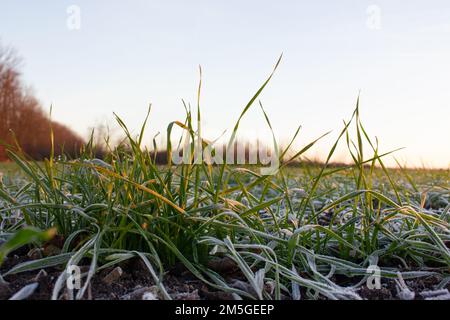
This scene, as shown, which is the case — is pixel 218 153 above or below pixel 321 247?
above

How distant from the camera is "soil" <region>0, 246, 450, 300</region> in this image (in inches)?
41.2

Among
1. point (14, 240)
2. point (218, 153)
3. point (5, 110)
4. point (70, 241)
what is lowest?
point (70, 241)

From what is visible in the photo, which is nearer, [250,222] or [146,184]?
[146,184]

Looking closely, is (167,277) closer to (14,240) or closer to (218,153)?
(218,153)

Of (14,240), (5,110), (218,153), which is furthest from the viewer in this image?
(5,110)

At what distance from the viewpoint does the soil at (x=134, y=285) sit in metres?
1.05

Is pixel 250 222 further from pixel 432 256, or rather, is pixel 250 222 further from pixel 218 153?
pixel 432 256

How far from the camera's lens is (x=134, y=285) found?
112 centimetres

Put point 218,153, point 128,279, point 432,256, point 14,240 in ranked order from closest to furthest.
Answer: point 14,240
point 128,279
point 218,153
point 432,256

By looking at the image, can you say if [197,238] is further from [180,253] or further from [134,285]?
[134,285]

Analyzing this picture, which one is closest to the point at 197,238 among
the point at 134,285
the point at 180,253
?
the point at 180,253

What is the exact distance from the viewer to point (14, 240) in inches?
23.9
